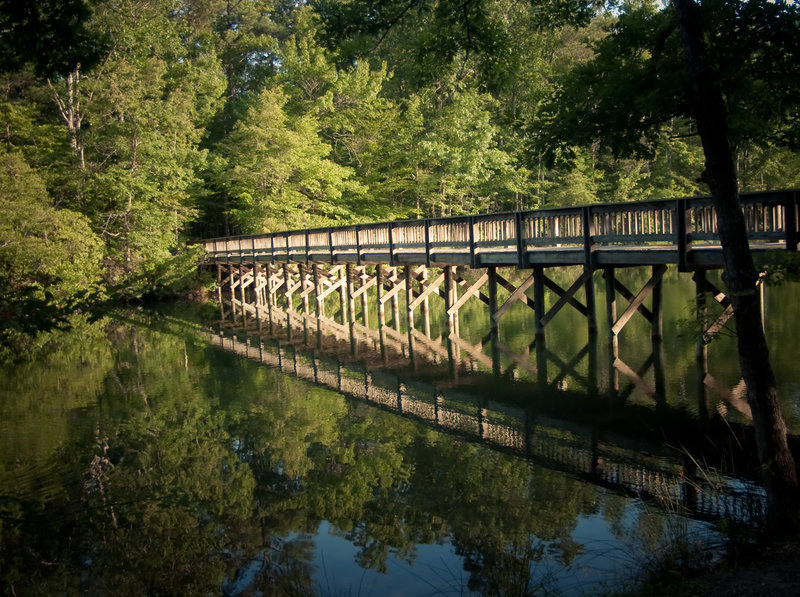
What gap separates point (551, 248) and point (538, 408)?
6.67 metres

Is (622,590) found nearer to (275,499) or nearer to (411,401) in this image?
(275,499)

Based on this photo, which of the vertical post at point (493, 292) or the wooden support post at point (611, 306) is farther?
the vertical post at point (493, 292)

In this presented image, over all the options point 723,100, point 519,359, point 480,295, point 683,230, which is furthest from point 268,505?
point 480,295

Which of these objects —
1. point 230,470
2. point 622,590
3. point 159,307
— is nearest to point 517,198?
point 159,307

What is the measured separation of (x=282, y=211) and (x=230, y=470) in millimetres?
28768

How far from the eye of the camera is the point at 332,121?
131 feet

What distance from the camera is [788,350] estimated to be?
13.1 meters

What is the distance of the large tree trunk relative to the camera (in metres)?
5.41

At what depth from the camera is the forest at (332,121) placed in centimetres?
859

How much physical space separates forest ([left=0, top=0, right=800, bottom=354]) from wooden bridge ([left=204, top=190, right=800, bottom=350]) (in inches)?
47.8

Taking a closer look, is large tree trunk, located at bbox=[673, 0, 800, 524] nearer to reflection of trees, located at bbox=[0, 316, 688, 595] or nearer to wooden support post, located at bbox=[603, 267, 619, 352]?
reflection of trees, located at bbox=[0, 316, 688, 595]

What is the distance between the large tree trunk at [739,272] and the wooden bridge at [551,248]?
0.41m

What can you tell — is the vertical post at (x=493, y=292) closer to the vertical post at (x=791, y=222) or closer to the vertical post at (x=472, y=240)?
the vertical post at (x=472, y=240)

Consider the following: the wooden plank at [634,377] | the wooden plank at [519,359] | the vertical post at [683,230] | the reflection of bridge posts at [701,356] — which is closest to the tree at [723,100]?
the reflection of bridge posts at [701,356]
